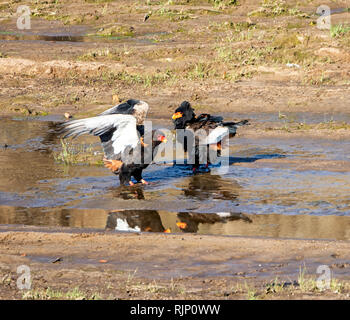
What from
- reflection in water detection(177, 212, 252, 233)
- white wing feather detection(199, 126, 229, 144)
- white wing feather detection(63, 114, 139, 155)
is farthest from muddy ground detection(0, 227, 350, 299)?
white wing feather detection(199, 126, 229, 144)

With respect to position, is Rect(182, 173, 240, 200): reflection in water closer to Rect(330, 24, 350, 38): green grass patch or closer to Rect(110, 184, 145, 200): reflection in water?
Rect(110, 184, 145, 200): reflection in water

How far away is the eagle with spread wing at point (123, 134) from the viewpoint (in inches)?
353

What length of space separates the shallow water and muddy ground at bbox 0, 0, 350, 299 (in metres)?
0.08

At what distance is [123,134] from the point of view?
9.31 m

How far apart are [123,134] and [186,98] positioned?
648 cm

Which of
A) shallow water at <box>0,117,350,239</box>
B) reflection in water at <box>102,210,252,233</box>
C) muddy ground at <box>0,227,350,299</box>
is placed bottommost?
reflection in water at <box>102,210,252,233</box>

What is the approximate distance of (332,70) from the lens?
16375mm

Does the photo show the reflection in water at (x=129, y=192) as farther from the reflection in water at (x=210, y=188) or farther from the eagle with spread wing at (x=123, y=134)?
the reflection in water at (x=210, y=188)

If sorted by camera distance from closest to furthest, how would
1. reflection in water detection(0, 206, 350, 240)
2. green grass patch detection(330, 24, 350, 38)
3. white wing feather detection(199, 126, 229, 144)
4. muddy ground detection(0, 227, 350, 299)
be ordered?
muddy ground detection(0, 227, 350, 299) → reflection in water detection(0, 206, 350, 240) → white wing feather detection(199, 126, 229, 144) → green grass patch detection(330, 24, 350, 38)

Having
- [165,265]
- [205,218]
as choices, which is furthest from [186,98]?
[165,265]

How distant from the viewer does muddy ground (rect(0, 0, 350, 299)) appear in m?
5.98

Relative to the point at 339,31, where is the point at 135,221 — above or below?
below

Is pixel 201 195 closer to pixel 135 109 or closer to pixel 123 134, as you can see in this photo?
pixel 123 134
